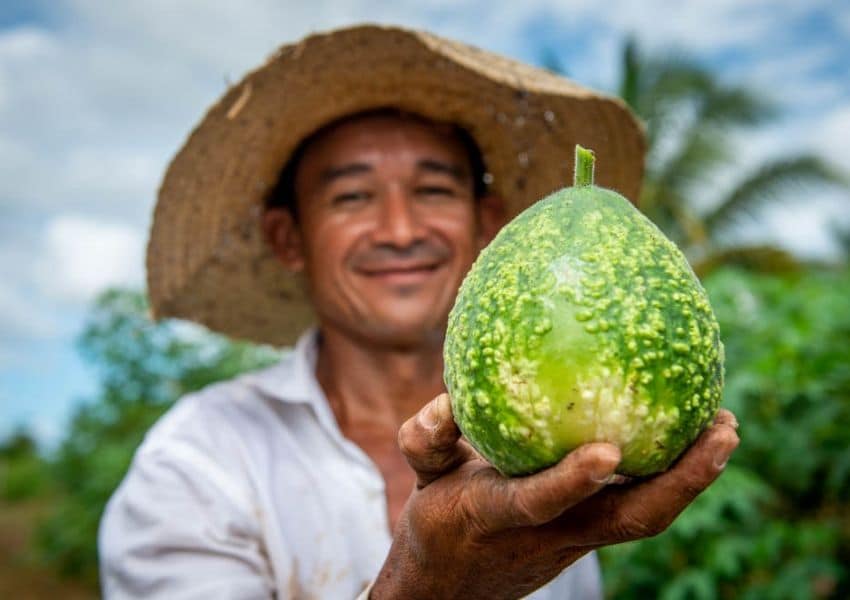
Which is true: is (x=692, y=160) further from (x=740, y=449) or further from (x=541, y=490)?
(x=541, y=490)

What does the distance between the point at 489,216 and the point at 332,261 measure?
2.76ft

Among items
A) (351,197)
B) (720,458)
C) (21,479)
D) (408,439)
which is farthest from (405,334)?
(21,479)

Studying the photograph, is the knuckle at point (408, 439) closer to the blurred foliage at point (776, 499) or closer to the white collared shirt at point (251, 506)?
the white collared shirt at point (251, 506)

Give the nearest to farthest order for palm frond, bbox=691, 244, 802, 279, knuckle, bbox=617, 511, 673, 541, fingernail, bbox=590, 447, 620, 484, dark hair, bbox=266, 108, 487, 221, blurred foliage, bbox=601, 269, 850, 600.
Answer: fingernail, bbox=590, 447, 620, 484
knuckle, bbox=617, 511, 673, 541
dark hair, bbox=266, 108, 487, 221
blurred foliage, bbox=601, 269, 850, 600
palm frond, bbox=691, 244, 802, 279

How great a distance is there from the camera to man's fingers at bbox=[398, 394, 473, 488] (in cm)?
165

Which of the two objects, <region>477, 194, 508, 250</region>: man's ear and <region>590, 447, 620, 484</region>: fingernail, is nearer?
<region>590, 447, 620, 484</region>: fingernail

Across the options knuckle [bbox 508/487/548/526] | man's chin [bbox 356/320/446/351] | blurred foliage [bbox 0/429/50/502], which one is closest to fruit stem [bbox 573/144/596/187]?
knuckle [bbox 508/487/548/526]

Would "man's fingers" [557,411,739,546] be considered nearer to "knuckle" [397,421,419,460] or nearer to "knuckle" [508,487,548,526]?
"knuckle" [508,487,548,526]

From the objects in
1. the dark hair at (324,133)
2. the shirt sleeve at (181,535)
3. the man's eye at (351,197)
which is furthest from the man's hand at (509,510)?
the dark hair at (324,133)

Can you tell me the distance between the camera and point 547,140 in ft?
11.3

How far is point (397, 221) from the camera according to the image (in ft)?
10.0

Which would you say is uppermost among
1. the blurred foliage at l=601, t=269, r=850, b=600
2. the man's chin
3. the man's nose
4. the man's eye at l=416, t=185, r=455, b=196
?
the man's eye at l=416, t=185, r=455, b=196

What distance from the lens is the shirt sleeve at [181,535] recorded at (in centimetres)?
268

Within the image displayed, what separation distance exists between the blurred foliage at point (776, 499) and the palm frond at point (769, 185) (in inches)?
445
